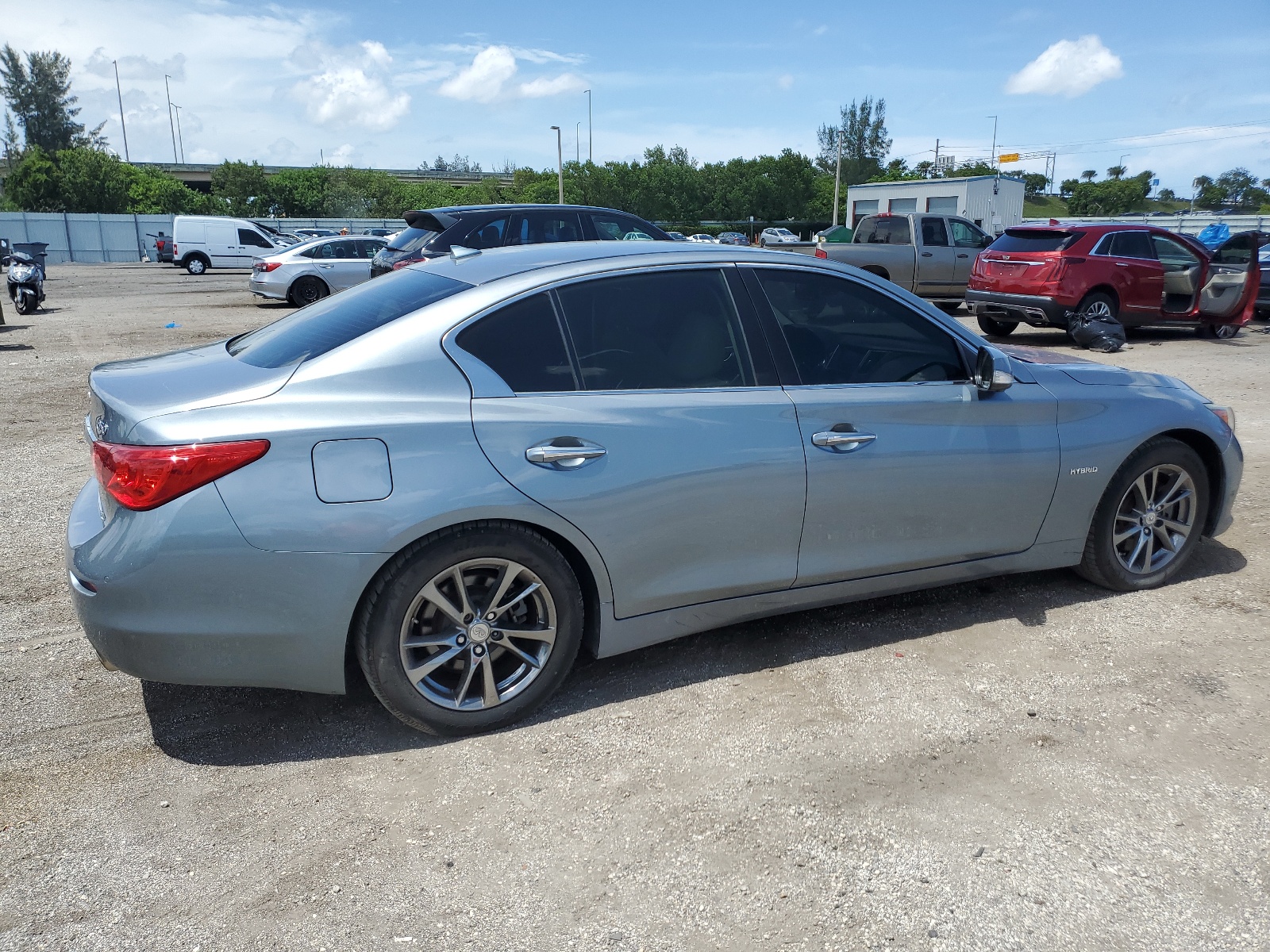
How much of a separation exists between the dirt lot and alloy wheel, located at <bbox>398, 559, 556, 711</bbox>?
0.19 metres

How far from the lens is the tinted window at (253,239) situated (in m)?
35.2

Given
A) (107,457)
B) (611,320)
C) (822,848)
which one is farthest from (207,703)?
(822,848)

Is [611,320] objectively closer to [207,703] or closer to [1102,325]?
[207,703]

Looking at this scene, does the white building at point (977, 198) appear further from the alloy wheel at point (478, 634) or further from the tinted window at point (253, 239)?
the alloy wheel at point (478, 634)

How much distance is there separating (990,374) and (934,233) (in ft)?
48.2

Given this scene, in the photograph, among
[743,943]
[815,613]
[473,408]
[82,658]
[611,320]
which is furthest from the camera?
[815,613]

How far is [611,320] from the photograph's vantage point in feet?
11.5

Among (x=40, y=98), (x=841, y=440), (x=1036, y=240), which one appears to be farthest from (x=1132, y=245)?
(x=40, y=98)

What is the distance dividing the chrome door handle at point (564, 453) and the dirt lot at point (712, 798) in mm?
941

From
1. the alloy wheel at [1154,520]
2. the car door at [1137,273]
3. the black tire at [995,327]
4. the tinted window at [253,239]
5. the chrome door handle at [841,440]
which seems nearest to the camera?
the chrome door handle at [841,440]

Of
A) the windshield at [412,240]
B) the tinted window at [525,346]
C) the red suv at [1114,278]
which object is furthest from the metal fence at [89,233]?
the tinted window at [525,346]

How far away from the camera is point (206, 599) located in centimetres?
289

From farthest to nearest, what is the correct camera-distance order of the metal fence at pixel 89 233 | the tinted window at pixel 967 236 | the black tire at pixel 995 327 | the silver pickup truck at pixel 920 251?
the metal fence at pixel 89 233, the tinted window at pixel 967 236, the silver pickup truck at pixel 920 251, the black tire at pixel 995 327

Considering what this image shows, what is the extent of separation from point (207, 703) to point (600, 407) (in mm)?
1832
